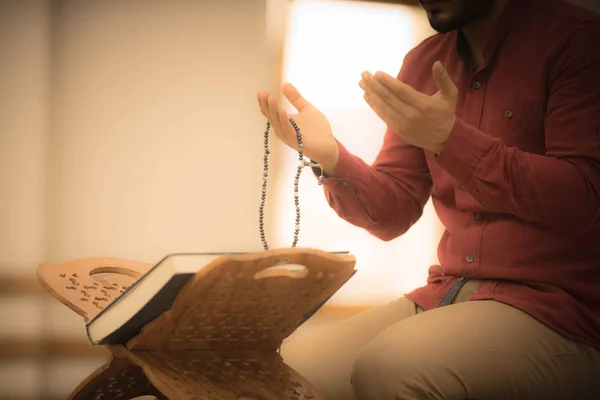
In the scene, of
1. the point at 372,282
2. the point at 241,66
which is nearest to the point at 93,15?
the point at 241,66

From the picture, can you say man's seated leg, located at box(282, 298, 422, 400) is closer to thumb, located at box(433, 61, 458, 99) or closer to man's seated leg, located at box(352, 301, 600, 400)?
man's seated leg, located at box(352, 301, 600, 400)

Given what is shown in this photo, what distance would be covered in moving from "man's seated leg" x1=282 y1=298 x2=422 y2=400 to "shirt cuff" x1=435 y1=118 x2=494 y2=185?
0.34 metres

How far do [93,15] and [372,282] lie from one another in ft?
3.55

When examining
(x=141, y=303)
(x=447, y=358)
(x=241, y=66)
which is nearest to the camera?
(x=141, y=303)

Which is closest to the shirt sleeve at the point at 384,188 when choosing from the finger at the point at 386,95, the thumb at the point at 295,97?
the thumb at the point at 295,97

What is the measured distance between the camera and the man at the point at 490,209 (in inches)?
36.2

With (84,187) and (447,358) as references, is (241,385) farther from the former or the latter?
(84,187)

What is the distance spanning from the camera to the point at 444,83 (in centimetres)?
92

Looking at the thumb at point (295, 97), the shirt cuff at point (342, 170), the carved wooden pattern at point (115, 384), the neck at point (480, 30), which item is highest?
the neck at point (480, 30)

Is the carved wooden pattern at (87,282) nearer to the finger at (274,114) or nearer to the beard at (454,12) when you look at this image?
the finger at (274,114)

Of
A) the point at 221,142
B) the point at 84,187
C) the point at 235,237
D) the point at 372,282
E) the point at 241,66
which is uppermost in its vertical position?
the point at 241,66

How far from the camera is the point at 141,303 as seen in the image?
0.75m

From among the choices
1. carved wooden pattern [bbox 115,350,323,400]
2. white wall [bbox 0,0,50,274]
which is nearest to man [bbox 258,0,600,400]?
carved wooden pattern [bbox 115,350,323,400]

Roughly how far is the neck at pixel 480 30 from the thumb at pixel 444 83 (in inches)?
9.9
